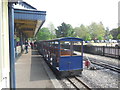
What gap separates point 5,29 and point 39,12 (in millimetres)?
4041

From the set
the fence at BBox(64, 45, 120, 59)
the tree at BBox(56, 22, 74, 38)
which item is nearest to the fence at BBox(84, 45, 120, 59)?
the fence at BBox(64, 45, 120, 59)

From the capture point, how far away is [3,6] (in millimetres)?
3291

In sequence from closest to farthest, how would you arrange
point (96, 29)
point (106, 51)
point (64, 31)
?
1. point (106, 51)
2. point (96, 29)
3. point (64, 31)

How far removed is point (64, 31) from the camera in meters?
66.1

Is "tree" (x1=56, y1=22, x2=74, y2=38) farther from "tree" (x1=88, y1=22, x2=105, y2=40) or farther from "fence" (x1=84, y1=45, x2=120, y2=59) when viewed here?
"fence" (x1=84, y1=45, x2=120, y2=59)

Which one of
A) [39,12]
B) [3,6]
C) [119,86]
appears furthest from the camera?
[39,12]

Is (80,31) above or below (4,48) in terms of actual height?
above

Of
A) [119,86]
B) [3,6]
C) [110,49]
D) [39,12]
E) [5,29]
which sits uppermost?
[39,12]

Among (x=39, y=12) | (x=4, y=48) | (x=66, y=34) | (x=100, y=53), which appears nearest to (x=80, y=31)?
(x=66, y=34)

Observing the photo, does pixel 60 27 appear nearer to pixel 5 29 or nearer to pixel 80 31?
pixel 80 31

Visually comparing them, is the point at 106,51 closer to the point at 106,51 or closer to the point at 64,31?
the point at 106,51

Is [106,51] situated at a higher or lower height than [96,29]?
lower

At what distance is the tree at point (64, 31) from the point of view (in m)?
65.4

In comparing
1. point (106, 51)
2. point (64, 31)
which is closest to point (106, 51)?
point (106, 51)
